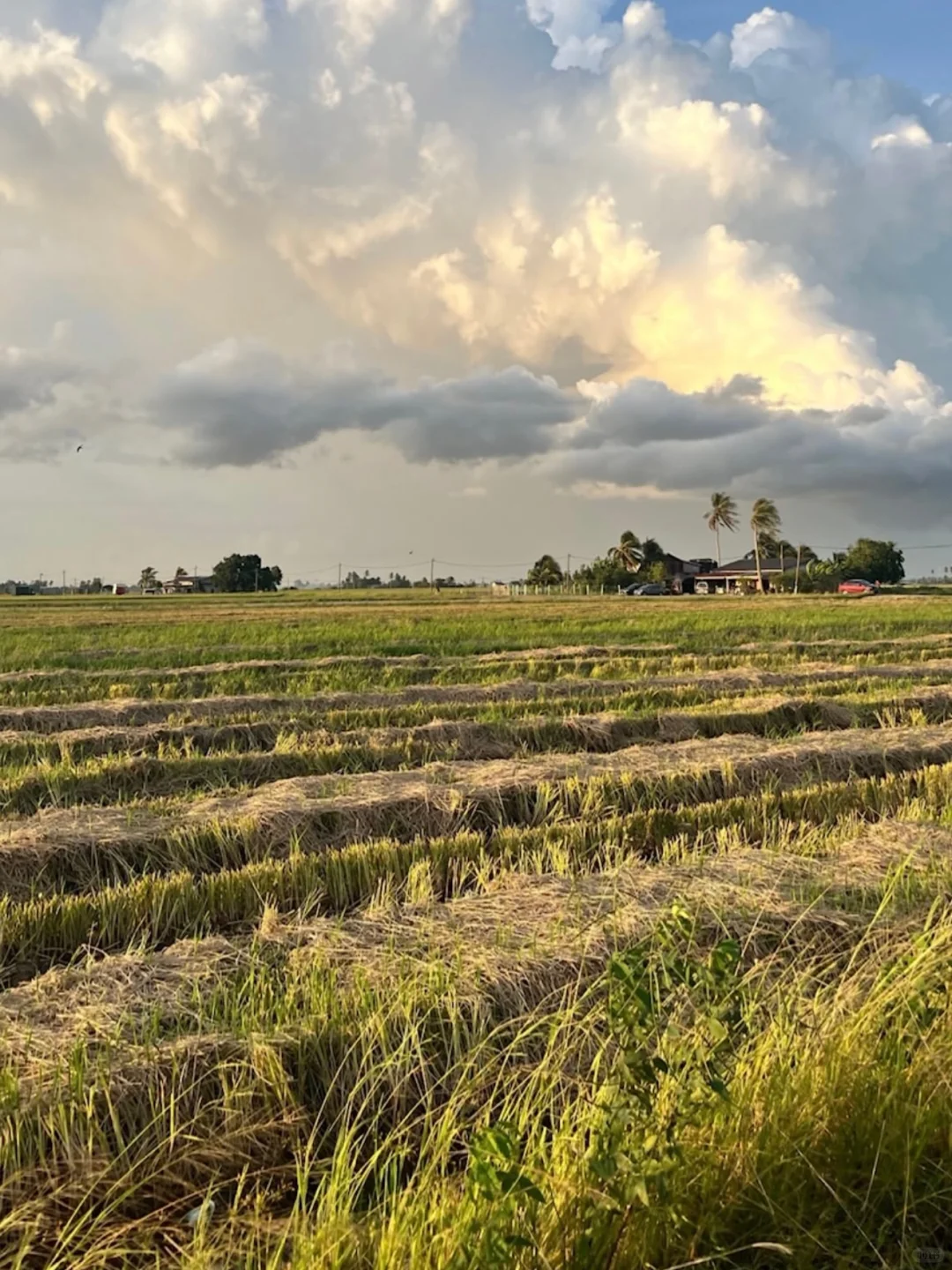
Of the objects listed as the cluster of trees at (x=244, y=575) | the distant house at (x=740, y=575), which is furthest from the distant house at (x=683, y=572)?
the cluster of trees at (x=244, y=575)

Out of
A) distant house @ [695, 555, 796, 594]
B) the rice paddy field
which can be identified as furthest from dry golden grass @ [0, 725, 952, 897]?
distant house @ [695, 555, 796, 594]

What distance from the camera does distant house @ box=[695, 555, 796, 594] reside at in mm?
90438

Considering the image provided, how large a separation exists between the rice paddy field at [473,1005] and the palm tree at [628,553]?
9105cm

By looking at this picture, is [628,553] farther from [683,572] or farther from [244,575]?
[244,575]

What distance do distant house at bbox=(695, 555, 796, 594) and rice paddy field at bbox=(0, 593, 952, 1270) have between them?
8449 cm

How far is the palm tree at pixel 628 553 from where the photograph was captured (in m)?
99.6

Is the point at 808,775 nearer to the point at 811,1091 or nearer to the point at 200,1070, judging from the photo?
the point at 811,1091

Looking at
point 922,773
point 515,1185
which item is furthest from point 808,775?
point 515,1185

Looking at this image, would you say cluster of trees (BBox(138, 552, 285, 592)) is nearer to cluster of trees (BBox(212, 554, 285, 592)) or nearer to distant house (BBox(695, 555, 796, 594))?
cluster of trees (BBox(212, 554, 285, 592))

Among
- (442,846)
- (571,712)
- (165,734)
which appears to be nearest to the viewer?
(442,846)

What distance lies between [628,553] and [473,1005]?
99668 mm

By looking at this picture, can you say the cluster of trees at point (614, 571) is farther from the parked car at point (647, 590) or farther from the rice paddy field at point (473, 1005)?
the rice paddy field at point (473, 1005)

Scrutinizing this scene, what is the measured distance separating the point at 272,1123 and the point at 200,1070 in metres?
0.34

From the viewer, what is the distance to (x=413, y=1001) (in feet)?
10.9
